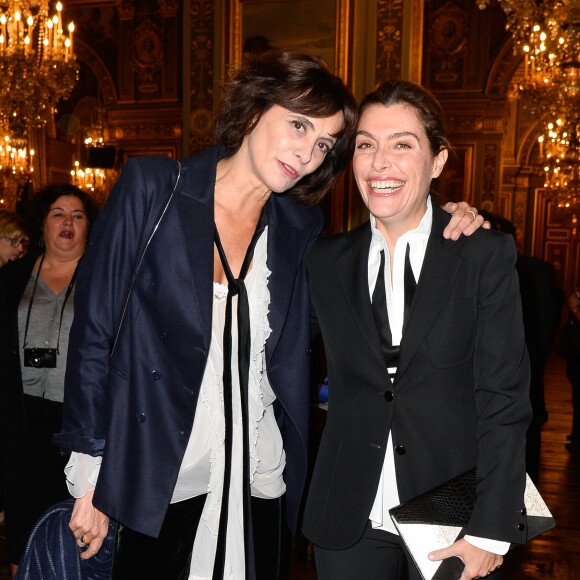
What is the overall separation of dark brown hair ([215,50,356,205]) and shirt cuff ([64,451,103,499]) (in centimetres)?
93

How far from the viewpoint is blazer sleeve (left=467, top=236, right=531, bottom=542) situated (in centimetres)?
177

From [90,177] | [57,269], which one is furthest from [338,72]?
[90,177]

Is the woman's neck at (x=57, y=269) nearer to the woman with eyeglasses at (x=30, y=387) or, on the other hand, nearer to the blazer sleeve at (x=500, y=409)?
the woman with eyeglasses at (x=30, y=387)

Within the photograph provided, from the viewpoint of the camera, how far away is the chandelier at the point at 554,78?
7438mm

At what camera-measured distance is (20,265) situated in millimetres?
3621

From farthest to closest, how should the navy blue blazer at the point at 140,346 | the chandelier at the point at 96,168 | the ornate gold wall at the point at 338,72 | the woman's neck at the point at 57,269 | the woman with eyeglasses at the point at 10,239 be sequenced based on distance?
the chandelier at the point at 96,168 < the ornate gold wall at the point at 338,72 < the woman with eyeglasses at the point at 10,239 < the woman's neck at the point at 57,269 < the navy blue blazer at the point at 140,346

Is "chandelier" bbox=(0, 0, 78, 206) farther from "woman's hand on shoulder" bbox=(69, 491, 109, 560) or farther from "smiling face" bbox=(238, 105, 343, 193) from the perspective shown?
"woman's hand on shoulder" bbox=(69, 491, 109, 560)

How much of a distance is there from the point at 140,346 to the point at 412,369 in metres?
0.68

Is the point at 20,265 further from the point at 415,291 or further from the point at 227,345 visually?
the point at 415,291

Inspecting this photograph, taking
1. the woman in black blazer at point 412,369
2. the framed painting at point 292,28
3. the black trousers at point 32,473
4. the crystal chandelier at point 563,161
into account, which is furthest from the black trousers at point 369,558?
the crystal chandelier at point 563,161

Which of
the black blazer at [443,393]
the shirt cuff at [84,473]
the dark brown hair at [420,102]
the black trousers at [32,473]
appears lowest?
the black trousers at [32,473]

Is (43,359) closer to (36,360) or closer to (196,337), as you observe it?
(36,360)

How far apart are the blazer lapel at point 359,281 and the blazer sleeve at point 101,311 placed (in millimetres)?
533

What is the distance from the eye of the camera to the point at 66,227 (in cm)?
371
